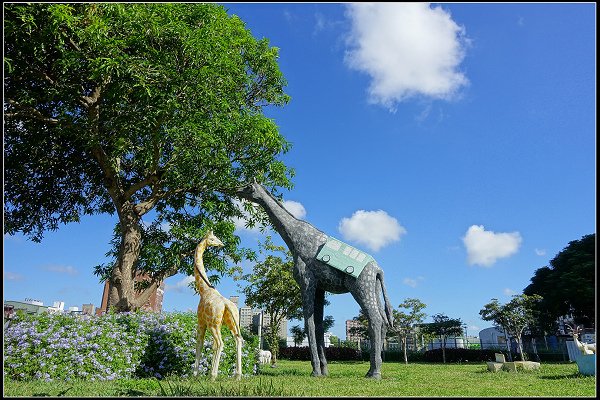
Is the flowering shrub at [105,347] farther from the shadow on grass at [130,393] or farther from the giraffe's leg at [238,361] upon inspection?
the shadow on grass at [130,393]

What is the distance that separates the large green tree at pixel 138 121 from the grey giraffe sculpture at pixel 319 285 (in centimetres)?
331

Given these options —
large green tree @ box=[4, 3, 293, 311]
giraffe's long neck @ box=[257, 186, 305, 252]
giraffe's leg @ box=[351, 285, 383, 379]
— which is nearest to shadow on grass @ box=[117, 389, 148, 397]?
giraffe's long neck @ box=[257, 186, 305, 252]

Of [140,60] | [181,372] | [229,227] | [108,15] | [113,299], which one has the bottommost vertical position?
[181,372]

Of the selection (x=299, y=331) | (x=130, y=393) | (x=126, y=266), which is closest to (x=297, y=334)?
(x=299, y=331)

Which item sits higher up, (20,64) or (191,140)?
(20,64)

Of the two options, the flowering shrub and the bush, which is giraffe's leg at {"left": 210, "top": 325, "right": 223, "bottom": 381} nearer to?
the flowering shrub

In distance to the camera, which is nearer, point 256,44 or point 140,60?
point 140,60

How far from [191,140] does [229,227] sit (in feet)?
11.1

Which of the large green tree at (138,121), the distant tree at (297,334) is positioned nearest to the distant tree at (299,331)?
the distant tree at (297,334)

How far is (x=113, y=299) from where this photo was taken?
13352 millimetres

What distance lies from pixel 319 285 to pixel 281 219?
178 cm

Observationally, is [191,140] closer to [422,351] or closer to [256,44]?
[256,44]

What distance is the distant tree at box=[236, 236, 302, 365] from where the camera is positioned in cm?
2236

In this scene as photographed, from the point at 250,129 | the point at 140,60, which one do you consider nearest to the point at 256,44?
the point at 250,129
